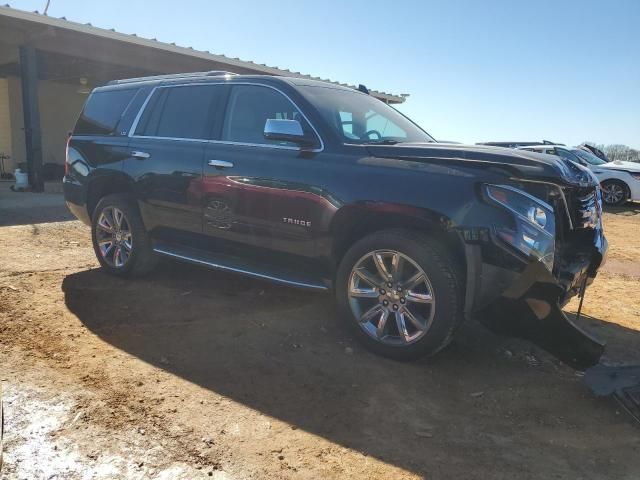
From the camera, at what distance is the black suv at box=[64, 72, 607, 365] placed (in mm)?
3238

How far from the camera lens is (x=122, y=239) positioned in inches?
211

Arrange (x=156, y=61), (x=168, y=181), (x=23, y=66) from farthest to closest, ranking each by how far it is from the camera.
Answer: (x=156, y=61)
(x=23, y=66)
(x=168, y=181)

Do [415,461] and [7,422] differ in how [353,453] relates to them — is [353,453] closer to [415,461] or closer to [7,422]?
[415,461]

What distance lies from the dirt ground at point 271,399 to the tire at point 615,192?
11.0 meters

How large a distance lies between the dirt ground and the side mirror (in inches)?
57.9

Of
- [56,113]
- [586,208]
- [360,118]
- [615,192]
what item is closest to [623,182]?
[615,192]

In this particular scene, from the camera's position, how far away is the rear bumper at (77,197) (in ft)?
18.5

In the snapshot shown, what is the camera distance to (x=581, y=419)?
2.99m

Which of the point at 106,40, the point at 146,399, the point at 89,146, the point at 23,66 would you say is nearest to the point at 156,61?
the point at 106,40

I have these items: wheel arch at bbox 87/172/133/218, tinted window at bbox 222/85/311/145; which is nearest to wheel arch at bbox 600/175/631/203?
tinted window at bbox 222/85/311/145

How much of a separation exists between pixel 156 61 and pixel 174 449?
49.8 ft

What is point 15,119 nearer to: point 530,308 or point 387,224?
point 387,224

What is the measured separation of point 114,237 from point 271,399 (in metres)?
3.11

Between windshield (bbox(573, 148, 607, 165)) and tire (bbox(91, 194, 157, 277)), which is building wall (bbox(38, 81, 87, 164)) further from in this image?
windshield (bbox(573, 148, 607, 165))
